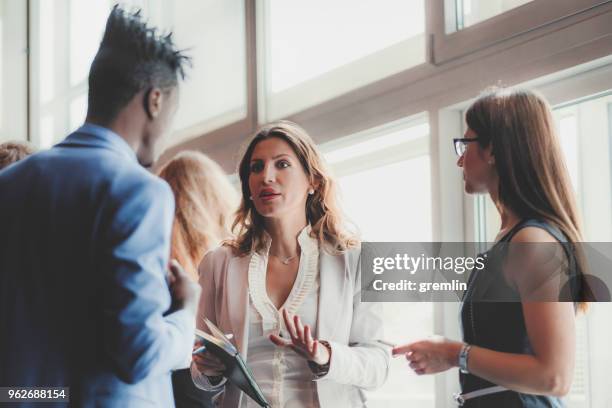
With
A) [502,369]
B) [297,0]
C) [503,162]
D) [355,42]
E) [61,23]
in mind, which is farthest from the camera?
[61,23]

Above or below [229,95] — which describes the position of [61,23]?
above

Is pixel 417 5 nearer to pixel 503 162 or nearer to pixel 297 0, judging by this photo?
pixel 297 0

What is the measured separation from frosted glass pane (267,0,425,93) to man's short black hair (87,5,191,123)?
1.24 metres

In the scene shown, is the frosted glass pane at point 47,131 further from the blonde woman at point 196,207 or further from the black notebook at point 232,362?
the black notebook at point 232,362

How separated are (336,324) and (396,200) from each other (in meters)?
0.73

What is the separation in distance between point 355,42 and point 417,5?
0.32 m

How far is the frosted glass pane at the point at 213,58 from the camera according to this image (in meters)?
3.41

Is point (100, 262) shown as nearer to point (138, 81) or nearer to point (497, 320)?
point (138, 81)

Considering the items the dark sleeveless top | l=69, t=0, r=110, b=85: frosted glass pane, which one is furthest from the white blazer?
l=69, t=0, r=110, b=85: frosted glass pane

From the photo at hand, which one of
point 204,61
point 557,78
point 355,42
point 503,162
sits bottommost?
point 503,162


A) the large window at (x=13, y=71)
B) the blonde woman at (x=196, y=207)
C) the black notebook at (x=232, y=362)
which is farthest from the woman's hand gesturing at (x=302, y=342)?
the large window at (x=13, y=71)

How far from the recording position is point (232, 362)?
1.79m

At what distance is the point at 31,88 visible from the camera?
4.71 meters

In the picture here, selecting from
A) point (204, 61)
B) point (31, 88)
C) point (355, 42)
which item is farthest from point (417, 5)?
point (31, 88)
